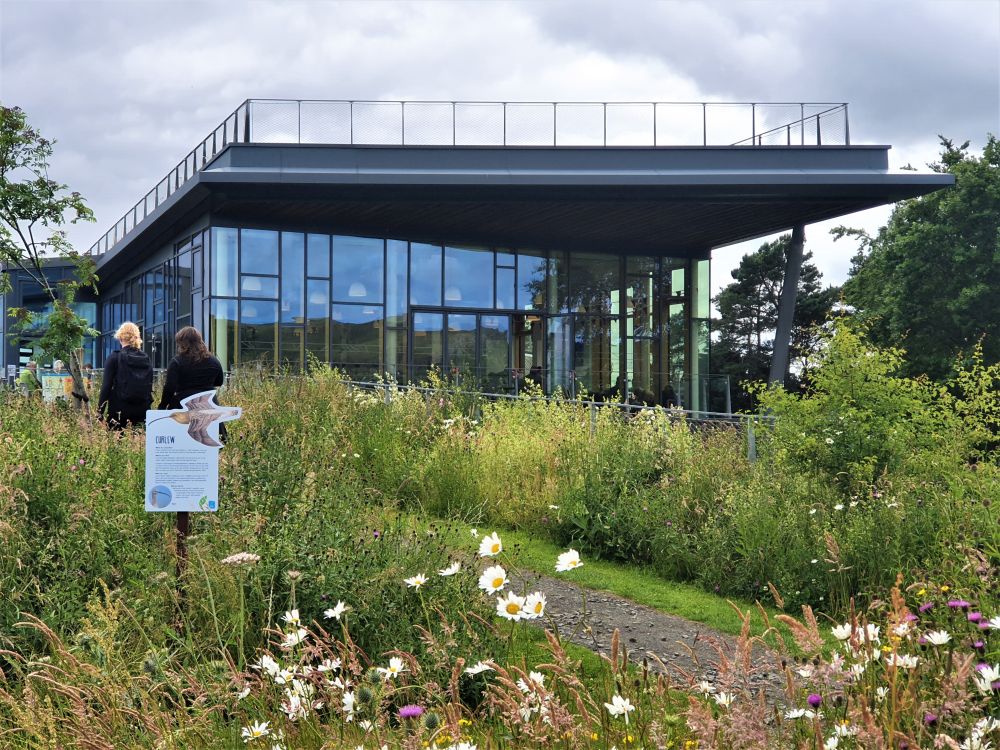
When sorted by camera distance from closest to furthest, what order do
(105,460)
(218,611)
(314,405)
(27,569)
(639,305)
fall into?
(218,611)
(27,569)
(105,460)
(314,405)
(639,305)

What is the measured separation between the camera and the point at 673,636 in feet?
18.4

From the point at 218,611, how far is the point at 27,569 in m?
1.18

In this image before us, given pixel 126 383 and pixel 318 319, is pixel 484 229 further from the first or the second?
pixel 126 383

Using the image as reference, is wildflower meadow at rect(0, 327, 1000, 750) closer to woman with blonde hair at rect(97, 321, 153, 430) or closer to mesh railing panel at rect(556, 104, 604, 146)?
woman with blonde hair at rect(97, 321, 153, 430)

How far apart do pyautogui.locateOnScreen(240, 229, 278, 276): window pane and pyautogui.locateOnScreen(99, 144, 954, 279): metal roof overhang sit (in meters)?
0.35

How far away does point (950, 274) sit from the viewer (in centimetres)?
3328

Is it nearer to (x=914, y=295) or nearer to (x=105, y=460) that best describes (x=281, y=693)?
(x=105, y=460)

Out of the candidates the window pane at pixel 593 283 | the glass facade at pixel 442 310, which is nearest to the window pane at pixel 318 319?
the glass facade at pixel 442 310

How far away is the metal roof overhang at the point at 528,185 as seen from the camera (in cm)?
2178

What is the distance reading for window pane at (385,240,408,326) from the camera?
24969 millimetres

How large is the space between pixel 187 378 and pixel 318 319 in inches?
→ 600

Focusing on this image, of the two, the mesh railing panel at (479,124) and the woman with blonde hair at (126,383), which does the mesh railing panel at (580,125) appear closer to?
the mesh railing panel at (479,124)

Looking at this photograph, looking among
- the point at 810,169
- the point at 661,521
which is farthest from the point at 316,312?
the point at 661,521

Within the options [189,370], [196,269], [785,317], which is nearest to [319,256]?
[196,269]
